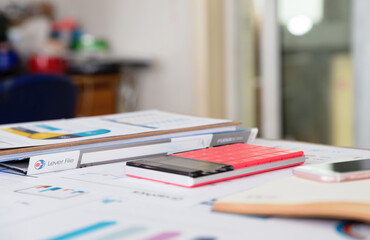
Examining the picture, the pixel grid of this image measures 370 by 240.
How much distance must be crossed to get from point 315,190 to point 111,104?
11.3 feet

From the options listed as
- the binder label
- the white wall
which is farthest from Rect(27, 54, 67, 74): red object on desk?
the binder label

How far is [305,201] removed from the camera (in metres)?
0.47

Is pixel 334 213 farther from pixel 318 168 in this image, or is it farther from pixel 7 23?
pixel 7 23

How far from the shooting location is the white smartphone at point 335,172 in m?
0.55

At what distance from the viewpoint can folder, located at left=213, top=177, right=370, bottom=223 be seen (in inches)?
17.9

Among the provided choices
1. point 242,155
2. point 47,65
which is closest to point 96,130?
point 242,155

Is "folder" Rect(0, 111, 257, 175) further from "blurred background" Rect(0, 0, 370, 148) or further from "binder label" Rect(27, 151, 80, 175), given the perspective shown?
"blurred background" Rect(0, 0, 370, 148)

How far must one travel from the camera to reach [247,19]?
12.2ft

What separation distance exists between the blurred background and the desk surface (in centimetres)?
247

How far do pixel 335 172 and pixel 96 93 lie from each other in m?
3.28

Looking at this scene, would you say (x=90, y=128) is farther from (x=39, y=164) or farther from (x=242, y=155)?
(x=242, y=155)

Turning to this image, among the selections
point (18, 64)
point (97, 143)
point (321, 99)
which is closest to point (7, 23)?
point (18, 64)

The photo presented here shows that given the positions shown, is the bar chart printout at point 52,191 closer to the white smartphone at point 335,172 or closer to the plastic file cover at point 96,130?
the plastic file cover at point 96,130

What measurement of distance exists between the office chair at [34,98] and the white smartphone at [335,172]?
1741 mm
